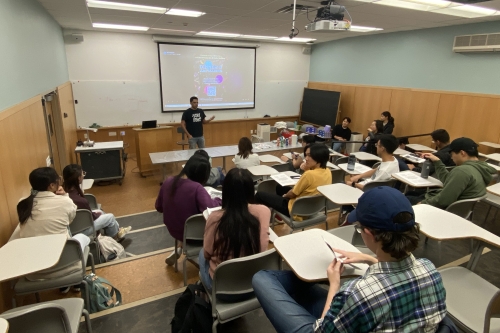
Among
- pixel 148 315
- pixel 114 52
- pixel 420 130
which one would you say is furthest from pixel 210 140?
pixel 148 315

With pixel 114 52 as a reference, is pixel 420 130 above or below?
below

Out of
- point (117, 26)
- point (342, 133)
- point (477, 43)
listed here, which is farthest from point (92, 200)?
point (477, 43)

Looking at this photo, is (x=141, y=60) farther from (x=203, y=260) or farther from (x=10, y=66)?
(x=203, y=260)

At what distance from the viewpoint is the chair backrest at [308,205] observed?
2.77m

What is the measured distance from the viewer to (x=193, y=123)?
6.23 m

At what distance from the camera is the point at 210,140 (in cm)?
810

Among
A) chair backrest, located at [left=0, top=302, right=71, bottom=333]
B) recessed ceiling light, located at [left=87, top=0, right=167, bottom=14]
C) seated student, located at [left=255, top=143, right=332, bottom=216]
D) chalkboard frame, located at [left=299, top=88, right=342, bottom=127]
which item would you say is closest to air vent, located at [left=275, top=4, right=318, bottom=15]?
recessed ceiling light, located at [left=87, top=0, right=167, bottom=14]

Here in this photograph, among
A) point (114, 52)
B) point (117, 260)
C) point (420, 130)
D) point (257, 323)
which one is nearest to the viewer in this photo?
point (257, 323)

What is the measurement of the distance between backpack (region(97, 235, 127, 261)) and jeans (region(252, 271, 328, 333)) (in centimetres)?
225

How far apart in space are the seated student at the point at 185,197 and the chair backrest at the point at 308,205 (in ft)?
2.51

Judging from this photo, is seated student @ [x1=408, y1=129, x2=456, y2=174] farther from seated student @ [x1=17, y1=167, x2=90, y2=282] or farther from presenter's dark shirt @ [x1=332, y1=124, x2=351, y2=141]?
seated student @ [x1=17, y1=167, x2=90, y2=282]

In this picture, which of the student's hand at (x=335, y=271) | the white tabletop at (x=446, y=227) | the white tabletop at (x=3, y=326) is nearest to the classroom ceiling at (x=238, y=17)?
the white tabletop at (x=446, y=227)

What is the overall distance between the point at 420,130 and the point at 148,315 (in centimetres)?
606

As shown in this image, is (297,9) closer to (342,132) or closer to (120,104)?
(342,132)
